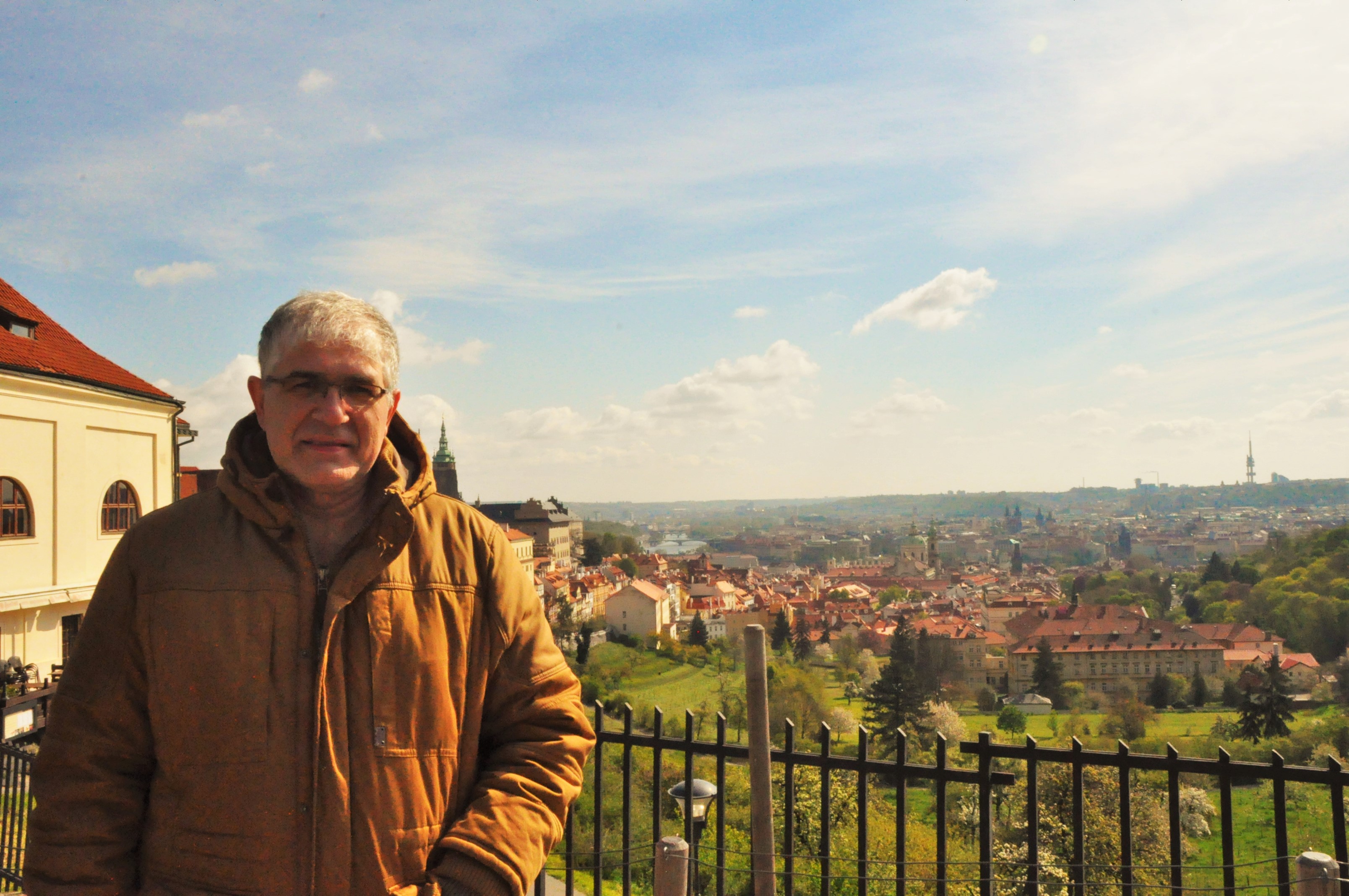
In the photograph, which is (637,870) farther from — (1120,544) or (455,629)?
(1120,544)

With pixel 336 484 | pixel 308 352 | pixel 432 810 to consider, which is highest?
pixel 308 352

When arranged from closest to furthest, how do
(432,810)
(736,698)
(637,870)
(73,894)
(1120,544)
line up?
(73,894) → (432,810) → (637,870) → (736,698) → (1120,544)

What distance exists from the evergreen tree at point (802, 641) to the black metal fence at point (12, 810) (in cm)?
6246

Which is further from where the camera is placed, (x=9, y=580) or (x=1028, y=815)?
(x=9, y=580)

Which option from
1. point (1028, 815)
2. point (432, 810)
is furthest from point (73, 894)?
point (1028, 815)

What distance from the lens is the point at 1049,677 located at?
61.7 metres

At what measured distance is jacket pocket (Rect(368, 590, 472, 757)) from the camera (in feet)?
4.83

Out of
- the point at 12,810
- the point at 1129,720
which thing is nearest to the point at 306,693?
the point at 12,810

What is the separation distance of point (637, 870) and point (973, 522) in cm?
17819

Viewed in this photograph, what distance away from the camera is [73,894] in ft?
4.50

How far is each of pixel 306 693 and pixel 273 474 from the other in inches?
15.4

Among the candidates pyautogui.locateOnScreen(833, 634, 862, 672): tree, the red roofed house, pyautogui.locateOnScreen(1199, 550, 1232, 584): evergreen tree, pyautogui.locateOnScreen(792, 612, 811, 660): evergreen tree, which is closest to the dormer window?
pyautogui.locateOnScreen(833, 634, 862, 672): tree

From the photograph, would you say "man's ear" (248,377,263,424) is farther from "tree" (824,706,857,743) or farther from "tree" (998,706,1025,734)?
"tree" (998,706,1025,734)

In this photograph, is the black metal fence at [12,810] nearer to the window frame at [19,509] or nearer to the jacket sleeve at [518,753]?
the jacket sleeve at [518,753]
